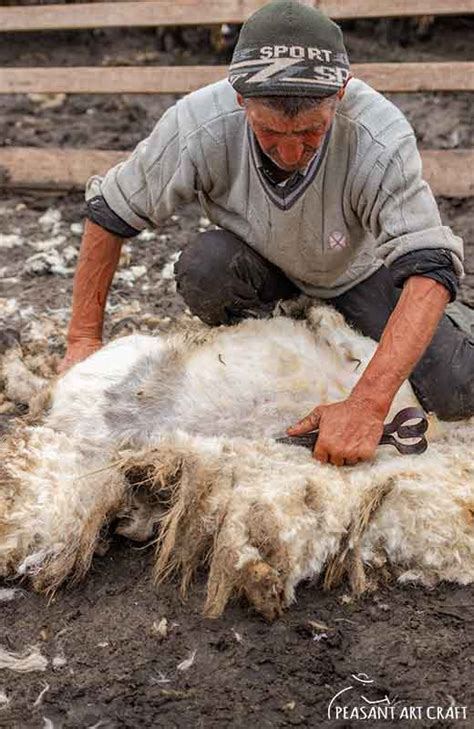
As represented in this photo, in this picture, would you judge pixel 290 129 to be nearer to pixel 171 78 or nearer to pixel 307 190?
pixel 307 190

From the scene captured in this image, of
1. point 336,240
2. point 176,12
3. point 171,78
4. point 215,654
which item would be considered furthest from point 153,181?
point 176,12

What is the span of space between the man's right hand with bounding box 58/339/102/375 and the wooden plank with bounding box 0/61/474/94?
274 cm

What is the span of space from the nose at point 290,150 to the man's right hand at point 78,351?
3.59ft

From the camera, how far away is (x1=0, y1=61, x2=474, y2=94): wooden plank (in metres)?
5.51

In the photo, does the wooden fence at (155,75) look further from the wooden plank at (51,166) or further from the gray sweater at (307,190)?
the gray sweater at (307,190)

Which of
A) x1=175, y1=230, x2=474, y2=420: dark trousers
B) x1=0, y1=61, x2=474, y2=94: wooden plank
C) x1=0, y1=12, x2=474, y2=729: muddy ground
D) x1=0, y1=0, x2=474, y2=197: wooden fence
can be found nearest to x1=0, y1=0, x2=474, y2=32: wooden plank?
x1=0, y1=0, x2=474, y2=197: wooden fence

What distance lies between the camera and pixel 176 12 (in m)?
5.97

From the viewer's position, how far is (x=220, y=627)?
104 inches

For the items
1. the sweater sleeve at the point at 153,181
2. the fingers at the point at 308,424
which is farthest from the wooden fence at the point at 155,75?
the fingers at the point at 308,424

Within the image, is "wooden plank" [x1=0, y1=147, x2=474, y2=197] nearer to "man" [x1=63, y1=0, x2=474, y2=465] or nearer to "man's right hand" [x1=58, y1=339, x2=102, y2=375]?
"man" [x1=63, y1=0, x2=474, y2=465]

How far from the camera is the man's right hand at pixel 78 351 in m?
3.48

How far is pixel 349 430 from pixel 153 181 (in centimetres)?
109

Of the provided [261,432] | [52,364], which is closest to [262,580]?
[261,432]

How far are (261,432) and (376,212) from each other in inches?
30.7
